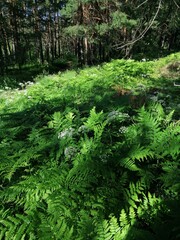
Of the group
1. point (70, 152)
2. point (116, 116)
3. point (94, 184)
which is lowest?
point (94, 184)

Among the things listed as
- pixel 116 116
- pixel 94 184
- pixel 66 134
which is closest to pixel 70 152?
pixel 66 134

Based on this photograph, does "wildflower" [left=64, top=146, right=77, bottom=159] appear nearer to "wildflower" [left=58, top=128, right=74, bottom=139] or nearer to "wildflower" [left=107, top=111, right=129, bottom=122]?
"wildflower" [left=58, top=128, right=74, bottom=139]

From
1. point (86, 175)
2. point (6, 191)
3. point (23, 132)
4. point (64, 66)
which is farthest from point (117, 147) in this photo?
point (64, 66)

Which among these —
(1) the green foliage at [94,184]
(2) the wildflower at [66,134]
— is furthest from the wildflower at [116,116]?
(2) the wildflower at [66,134]

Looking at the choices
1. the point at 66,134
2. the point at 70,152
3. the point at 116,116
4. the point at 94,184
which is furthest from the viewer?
the point at 116,116

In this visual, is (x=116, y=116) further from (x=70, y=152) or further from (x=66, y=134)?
(x=70, y=152)

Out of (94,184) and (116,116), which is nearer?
(94,184)

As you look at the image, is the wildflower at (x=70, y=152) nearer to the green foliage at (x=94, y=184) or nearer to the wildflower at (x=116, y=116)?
the green foliage at (x=94, y=184)

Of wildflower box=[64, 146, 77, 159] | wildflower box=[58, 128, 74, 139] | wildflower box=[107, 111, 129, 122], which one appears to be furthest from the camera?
wildflower box=[107, 111, 129, 122]

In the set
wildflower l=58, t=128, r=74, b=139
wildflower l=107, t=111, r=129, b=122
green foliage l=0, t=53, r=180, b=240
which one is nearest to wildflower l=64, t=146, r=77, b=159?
green foliage l=0, t=53, r=180, b=240

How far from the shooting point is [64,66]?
83.2 ft

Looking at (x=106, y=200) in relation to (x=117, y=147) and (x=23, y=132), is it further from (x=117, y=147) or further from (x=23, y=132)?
(x=23, y=132)

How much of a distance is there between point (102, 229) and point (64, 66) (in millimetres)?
24366

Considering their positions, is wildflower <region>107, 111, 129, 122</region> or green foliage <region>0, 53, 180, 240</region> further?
wildflower <region>107, 111, 129, 122</region>
